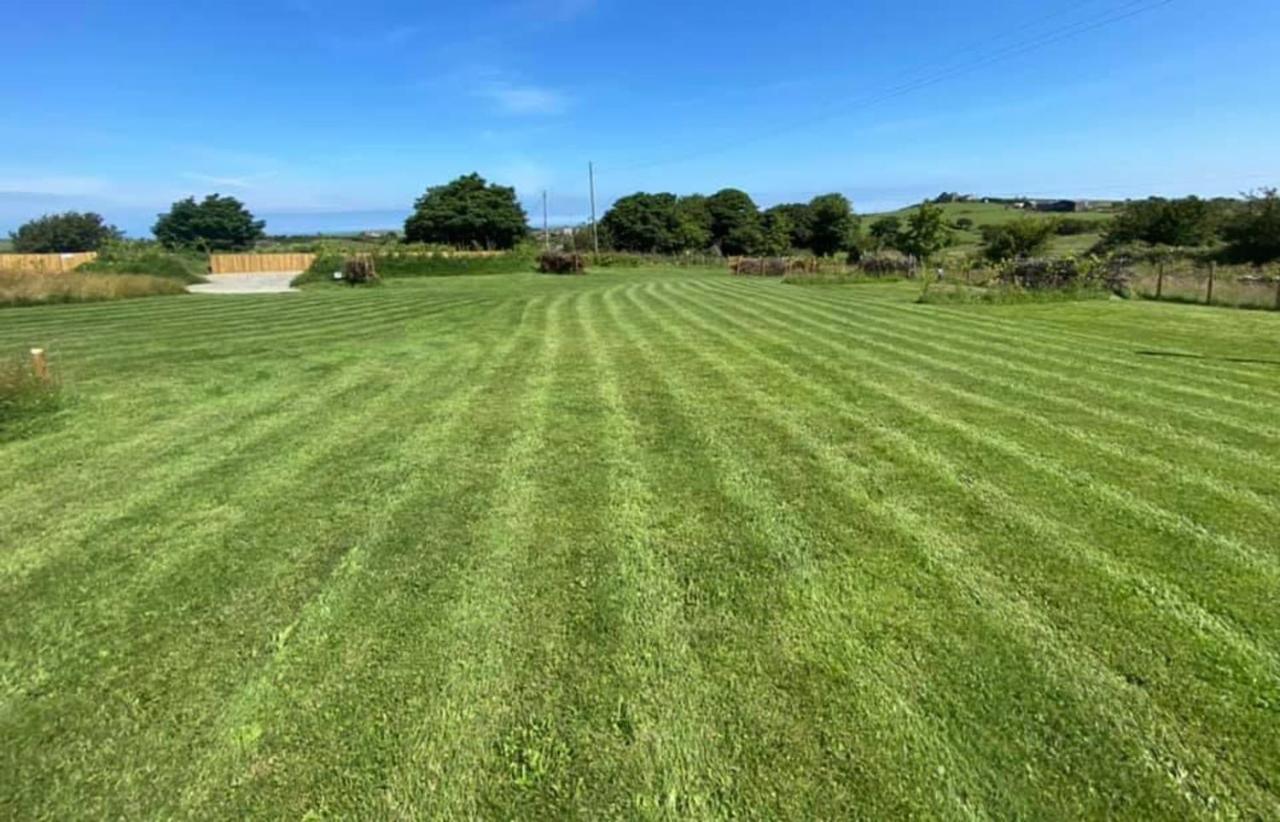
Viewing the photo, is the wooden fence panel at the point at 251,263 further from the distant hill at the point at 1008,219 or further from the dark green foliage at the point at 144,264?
the distant hill at the point at 1008,219

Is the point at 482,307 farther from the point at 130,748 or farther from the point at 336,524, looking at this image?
the point at 130,748

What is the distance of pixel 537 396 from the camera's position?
6543 millimetres

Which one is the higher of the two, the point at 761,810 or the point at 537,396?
the point at 537,396

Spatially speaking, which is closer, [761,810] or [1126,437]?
[761,810]

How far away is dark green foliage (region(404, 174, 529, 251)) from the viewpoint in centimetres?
5547

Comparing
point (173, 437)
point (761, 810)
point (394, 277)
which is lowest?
point (761, 810)

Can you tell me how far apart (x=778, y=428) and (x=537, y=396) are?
2520 mm

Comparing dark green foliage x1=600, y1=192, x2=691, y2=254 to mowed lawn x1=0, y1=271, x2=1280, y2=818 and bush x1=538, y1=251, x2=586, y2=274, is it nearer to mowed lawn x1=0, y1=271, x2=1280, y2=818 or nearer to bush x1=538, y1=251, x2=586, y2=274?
bush x1=538, y1=251, x2=586, y2=274

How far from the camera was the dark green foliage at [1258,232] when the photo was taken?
984 inches

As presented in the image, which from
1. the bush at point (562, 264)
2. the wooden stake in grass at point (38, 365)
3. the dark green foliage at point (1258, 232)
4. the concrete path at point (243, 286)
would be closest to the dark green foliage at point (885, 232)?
the dark green foliage at point (1258, 232)

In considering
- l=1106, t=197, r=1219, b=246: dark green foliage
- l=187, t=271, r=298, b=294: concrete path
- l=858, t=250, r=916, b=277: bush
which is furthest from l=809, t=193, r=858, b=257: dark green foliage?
l=187, t=271, r=298, b=294: concrete path

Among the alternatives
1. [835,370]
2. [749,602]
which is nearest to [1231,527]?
[749,602]

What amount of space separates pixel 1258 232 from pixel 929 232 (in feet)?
63.9

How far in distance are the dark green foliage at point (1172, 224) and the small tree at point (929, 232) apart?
377 inches
